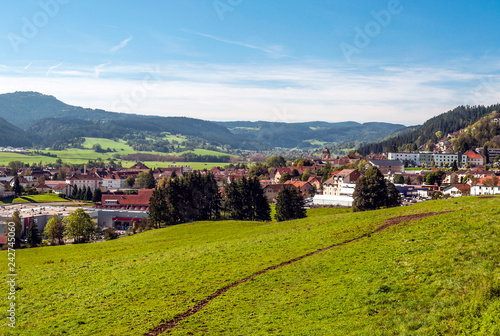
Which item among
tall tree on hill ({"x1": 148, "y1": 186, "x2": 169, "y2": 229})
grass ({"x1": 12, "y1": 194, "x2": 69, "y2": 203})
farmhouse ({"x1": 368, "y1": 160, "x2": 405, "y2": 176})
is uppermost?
farmhouse ({"x1": 368, "y1": 160, "x2": 405, "y2": 176})

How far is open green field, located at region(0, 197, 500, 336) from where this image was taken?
12758 mm

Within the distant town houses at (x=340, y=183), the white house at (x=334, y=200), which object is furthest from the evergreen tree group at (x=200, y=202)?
the distant town houses at (x=340, y=183)

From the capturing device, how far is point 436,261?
16688 mm

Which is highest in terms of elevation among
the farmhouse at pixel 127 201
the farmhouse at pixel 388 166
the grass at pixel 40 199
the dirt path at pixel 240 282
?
the farmhouse at pixel 388 166

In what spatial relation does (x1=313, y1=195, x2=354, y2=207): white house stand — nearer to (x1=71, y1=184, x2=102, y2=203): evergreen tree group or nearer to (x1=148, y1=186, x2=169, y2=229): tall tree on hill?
(x1=148, y1=186, x2=169, y2=229): tall tree on hill

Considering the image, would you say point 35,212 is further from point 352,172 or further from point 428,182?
point 428,182

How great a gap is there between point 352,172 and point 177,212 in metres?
71.6

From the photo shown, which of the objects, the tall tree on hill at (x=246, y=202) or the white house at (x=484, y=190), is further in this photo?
the white house at (x=484, y=190)

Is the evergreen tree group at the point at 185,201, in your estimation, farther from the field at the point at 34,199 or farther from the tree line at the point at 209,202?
the field at the point at 34,199

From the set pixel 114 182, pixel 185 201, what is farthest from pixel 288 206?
pixel 114 182

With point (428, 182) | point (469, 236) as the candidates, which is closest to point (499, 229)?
point (469, 236)

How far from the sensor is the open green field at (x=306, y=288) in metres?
12.8

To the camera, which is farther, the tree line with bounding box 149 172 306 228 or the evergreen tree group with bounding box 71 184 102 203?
the evergreen tree group with bounding box 71 184 102 203

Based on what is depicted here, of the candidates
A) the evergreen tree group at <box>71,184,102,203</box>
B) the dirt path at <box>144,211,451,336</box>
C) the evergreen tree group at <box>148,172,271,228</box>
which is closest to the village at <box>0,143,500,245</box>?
the evergreen tree group at <box>71,184,102,203</box>
